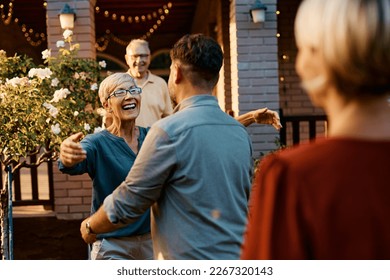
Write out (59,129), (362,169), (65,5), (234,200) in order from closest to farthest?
(362,169) → (234,200) → (59,129) → (65,5)

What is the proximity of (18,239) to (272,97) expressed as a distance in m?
3.08

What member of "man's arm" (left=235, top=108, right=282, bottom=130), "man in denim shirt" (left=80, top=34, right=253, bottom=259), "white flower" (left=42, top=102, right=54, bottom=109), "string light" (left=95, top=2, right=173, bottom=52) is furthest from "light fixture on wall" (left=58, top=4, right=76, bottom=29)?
"man in denim shirt" (left=80, top=34, right=253, bottom=259)

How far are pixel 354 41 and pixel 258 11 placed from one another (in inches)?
210

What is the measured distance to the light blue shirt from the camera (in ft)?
5.90

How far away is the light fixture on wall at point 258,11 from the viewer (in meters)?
6.07

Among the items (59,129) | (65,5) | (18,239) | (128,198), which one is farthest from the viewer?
(18,239)

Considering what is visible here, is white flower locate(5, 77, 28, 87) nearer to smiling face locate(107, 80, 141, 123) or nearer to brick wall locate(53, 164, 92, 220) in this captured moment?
smiling face locate(107, 80, 141, 123)

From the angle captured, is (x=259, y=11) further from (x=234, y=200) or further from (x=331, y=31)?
(x=331, y=31)

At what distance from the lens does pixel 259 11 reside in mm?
6078

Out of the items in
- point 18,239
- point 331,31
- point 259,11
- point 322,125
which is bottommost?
point 18,239

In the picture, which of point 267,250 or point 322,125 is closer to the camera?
point 267,250

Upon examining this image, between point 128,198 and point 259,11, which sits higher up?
point 259,11

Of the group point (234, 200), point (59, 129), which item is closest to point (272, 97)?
point (59, 129)

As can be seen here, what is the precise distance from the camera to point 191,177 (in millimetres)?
1833
